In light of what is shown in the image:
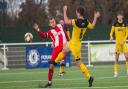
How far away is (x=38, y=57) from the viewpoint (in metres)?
28.8

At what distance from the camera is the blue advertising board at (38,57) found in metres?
28.6

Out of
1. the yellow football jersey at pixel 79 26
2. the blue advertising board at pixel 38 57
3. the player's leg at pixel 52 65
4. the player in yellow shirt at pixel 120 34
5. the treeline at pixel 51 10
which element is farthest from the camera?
Result: the treeline at pixel 51 10

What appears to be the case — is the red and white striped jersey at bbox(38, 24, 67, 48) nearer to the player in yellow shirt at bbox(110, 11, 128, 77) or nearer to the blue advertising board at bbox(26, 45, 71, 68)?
the player in yellow shirt at bbox(110, 11, 128, 77)

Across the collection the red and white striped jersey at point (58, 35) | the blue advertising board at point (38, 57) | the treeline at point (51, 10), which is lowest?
the blue advertising board at point (38, 57)

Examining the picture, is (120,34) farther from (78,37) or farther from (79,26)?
(79,26)

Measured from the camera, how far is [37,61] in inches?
1127

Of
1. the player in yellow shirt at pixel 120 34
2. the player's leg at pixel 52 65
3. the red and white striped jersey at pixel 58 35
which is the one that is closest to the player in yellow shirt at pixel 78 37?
the player's leg at pixel 52 65

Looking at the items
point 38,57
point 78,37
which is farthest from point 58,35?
point 38,57

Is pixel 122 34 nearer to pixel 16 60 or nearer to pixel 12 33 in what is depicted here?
pixel 16 60

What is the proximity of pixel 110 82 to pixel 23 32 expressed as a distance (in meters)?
22.8

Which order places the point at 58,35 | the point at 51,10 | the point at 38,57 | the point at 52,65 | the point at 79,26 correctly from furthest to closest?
the point at 51,10 → the point at 38,57 → the point at 58,35 → the point at 52,65 → the point at 79,26

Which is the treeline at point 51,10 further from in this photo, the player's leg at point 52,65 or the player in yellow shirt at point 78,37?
the player in yellow shirt at point 78,37

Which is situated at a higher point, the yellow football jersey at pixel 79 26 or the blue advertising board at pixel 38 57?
the yellow football jersey at pixel 79 26

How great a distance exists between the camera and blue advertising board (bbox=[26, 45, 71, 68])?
2861 centimetres
